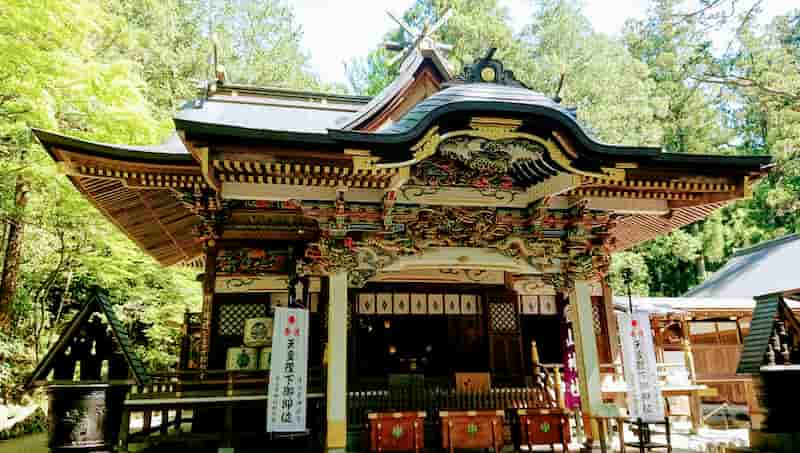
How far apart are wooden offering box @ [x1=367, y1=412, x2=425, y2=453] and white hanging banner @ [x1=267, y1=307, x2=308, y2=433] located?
3.27 feet

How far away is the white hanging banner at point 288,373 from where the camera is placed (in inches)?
264

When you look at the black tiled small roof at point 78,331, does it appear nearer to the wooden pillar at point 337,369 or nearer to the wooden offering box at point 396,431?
the wooden pillar at point 337,369

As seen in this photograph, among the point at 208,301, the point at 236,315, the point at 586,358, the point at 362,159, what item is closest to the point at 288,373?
the point at 236,315

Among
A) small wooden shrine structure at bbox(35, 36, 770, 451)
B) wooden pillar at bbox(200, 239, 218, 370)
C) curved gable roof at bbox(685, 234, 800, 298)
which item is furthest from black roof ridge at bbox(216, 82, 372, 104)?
curved gable roof at bbox(685, 234, 800, 298)

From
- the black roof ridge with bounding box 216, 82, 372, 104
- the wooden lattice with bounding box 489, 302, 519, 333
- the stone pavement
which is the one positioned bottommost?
the stone pavement

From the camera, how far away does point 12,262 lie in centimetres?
1270

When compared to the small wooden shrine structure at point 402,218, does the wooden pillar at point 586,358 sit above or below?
below

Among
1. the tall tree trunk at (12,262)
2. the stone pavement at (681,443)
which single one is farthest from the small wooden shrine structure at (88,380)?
the tall tree trunk at (12,262)

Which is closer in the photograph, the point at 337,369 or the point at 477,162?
the point at 337,369

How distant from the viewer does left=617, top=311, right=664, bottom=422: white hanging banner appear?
7.39 meters

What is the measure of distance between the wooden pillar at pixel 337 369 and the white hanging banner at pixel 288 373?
36 centimetres

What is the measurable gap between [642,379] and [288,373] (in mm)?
5164

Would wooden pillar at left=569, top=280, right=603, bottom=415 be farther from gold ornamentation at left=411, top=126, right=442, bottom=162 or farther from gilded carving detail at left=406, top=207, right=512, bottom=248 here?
gold ornamentation at left=411, top=126, right=442, bottom=162

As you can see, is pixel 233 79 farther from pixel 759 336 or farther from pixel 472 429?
pixel 759 336
